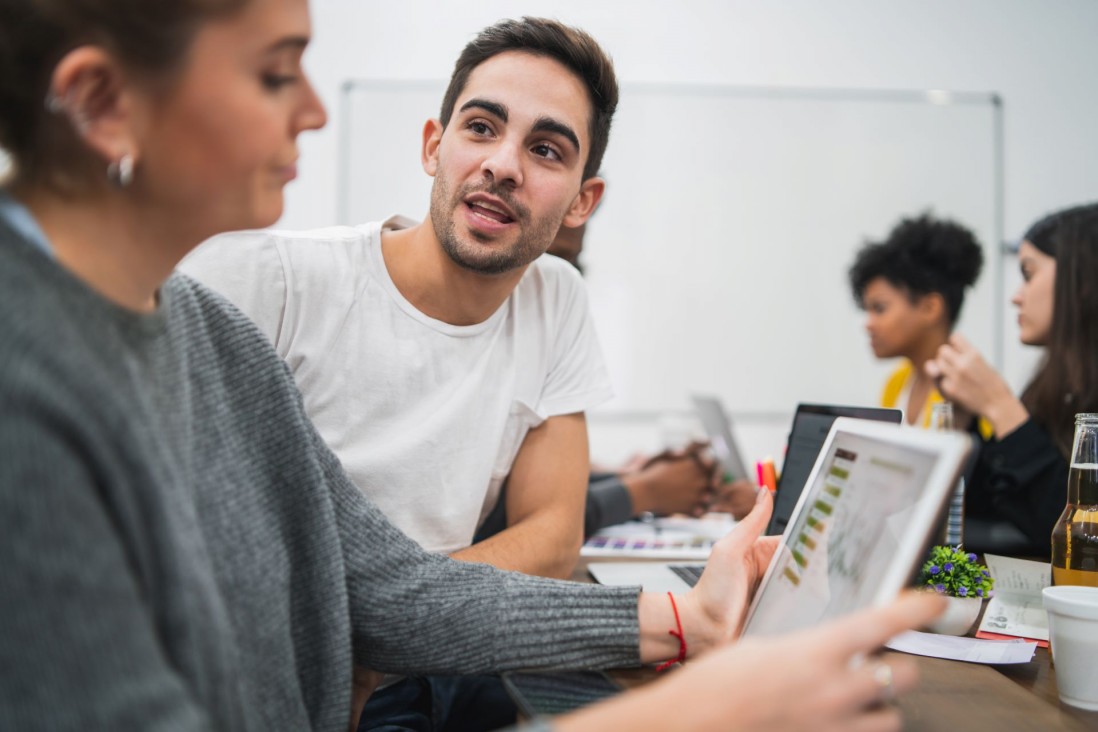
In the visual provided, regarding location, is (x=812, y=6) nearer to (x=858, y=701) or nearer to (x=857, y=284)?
(x=857, y=284)

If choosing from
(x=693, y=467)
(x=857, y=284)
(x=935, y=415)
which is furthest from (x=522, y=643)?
(x=857, y=284)

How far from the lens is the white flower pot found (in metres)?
0.94

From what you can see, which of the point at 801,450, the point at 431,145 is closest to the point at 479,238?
the point at 431,145

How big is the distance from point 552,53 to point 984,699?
111 centimetres

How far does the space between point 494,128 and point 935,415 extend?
83 cm

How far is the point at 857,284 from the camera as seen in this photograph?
10.1 feet

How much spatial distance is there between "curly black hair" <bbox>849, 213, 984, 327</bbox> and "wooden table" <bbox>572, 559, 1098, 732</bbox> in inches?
85.8

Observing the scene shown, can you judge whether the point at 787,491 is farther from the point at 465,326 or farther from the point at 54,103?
the point at 54,103

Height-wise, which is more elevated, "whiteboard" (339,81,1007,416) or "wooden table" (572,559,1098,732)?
"whiteboard" (339,81,1007,416)

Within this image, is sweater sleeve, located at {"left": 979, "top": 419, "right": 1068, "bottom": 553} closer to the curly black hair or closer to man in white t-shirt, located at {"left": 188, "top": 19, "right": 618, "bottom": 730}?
man in white t-shirt, located at {"left": 188, "top": 19, "right": 618, "bottom": 730}

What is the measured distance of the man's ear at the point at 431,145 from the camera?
1470mm

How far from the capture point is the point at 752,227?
3.72 m

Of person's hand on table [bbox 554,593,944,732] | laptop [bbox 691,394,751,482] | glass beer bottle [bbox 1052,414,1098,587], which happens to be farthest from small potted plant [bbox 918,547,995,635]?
laptop [bbox 691,394,751,482]

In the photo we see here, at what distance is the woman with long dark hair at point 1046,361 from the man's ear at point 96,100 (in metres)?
1.43
